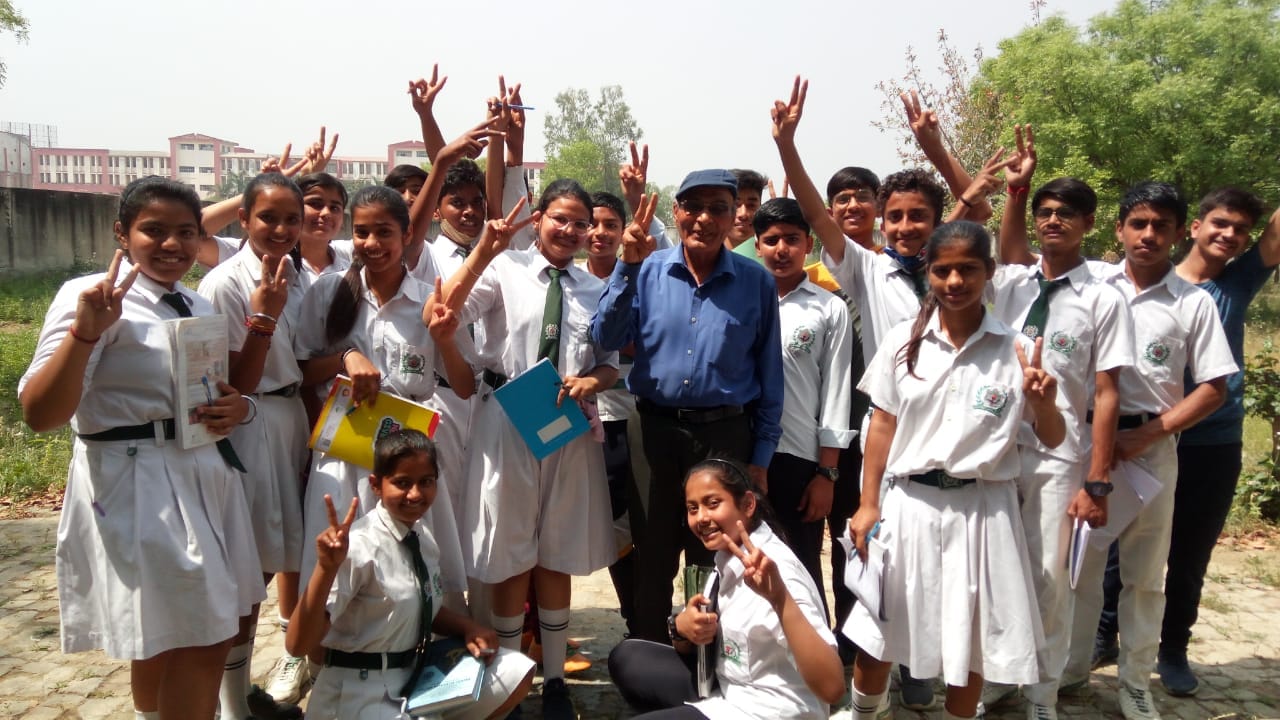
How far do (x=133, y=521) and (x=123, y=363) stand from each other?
0.51m

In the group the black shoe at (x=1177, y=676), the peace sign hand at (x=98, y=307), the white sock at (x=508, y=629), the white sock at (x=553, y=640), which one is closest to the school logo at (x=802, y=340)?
the white sock at (x=553, y=640)

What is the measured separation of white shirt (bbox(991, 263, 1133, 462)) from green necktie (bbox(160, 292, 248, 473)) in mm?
2957

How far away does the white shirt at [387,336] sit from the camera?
3686 mm

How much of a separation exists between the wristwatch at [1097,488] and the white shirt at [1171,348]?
520 mm

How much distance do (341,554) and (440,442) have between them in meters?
0.98

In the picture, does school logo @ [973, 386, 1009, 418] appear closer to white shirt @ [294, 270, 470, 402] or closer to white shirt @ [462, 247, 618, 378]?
white shirt @ [462, 247, 618, 378]

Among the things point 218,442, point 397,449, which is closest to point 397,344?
point 397,449

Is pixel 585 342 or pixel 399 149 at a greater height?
pixel 399 149

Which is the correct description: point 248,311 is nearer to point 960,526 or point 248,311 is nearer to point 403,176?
point 403,176

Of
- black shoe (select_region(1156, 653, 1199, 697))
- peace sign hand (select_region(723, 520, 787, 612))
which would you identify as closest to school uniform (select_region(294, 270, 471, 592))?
peace sign hand (select_region(723, 520, 787, 612))

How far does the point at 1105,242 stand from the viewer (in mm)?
22375

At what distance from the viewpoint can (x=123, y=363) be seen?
2.88 meters

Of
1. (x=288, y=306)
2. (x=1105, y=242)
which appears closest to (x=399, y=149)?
(x=1105, y=242)

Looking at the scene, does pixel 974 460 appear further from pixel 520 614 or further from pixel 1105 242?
pixel 1105 242
